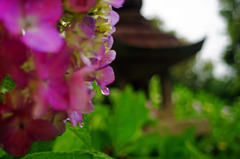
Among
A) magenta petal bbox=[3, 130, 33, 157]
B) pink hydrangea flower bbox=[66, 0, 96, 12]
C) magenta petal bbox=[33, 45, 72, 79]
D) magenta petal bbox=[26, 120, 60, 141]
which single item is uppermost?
pink hydrangea flower bbox=[66, 0, 96, 12]

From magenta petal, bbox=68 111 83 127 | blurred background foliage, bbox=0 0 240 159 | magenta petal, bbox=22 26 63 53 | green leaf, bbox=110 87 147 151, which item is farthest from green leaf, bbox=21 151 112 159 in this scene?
green leaf, bbox=110 87 147 151

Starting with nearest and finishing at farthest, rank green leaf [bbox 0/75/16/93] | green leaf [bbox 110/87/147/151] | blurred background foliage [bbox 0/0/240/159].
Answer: green leaf [bbox 0/75/16/93]
blurred background foliage [bbox 0/0/240/159]
green leaf [bbox 110/87/147/151]

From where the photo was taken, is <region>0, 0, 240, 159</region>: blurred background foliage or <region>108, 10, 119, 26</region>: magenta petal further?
<region>0, 0, 240, 159</region>: blurred background foliage

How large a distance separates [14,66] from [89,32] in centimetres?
10

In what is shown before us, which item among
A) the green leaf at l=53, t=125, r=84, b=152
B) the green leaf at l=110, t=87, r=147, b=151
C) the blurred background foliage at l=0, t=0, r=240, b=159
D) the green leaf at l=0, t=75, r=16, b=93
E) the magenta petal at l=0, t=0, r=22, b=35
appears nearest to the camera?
the magenta petal at l=0, t=0, r=22, b=35

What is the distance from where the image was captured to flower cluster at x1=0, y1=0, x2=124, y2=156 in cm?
30

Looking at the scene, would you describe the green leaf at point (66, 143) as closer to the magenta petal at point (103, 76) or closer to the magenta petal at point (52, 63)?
the magenta petal at point (103, 76)

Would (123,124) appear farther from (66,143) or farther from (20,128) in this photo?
(20,128)

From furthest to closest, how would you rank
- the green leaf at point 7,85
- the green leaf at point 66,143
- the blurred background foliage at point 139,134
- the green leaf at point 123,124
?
1. the green leaf at point 123,124
2. the green leaf at point 66,143
3. the blurred background foliage at point 139,134
4. the green leaf at point 7,85

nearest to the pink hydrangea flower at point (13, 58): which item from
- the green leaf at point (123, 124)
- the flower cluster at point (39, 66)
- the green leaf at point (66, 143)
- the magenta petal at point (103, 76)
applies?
the flower cluster at point (39, 66)

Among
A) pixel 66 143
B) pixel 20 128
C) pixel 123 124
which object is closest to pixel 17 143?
pixel 20 128

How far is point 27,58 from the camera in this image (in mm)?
312

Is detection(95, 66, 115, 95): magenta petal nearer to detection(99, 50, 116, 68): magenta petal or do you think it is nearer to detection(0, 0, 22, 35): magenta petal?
detection(99, 50, 116, 68): magenta petal

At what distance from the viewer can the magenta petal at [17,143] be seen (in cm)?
33
